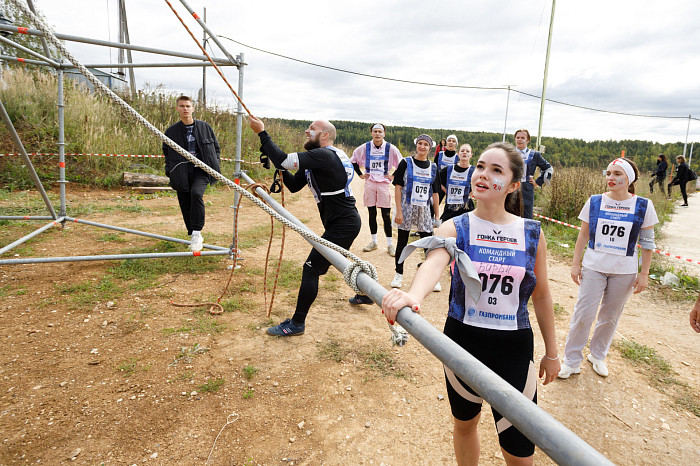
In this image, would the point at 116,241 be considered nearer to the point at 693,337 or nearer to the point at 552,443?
the point at 552,443

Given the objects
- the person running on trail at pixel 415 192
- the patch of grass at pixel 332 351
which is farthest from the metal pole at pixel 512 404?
the person running on trail at pixel 415 192

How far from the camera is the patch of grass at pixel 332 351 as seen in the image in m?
3.29

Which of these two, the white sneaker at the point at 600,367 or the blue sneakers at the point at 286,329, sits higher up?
the blue sneakers at the point at 286,329

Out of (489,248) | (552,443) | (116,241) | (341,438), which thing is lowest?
(341,438)

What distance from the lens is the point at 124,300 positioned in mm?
3998

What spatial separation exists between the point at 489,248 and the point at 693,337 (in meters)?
4.15

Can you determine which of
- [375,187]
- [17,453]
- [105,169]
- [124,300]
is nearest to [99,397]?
[17,453]

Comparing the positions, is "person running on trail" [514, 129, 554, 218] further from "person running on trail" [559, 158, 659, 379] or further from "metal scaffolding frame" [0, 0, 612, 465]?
"metal scaffolding frame" [0, 0, 612, 465]

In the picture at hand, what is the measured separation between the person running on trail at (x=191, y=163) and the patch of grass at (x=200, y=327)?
5.33ft

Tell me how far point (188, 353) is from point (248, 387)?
688mm

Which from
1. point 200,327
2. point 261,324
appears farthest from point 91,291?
point 261,324

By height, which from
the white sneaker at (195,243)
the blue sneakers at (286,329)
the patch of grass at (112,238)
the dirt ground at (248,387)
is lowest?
the dirt ground at (248,387)

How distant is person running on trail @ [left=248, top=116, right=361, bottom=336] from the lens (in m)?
3.39

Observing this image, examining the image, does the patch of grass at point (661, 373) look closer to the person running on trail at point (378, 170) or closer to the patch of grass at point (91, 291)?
the person running on trail at point (378, 170)
